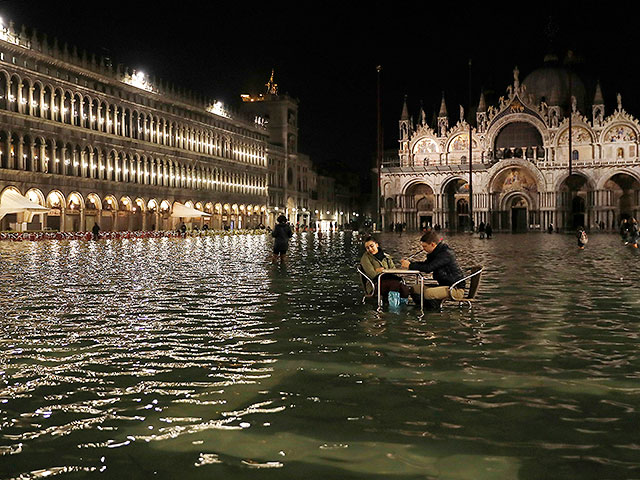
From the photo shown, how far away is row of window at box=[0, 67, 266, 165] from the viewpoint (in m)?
53.8

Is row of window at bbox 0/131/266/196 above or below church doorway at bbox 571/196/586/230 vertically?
above

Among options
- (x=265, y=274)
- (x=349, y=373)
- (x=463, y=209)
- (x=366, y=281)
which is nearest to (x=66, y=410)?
(x=349, y=373)

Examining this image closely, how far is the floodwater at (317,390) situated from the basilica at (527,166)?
69.8 metres

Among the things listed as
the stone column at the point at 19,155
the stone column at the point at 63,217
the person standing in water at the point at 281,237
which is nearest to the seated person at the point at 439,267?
the person standing in water at the point at 281,237

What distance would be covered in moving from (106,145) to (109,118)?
2944 mm

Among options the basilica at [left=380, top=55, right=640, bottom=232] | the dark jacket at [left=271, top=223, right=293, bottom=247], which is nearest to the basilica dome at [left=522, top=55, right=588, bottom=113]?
the basilica at [left=380, top=55, right=640, bottom=232]

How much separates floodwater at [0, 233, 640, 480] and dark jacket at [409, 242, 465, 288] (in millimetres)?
526

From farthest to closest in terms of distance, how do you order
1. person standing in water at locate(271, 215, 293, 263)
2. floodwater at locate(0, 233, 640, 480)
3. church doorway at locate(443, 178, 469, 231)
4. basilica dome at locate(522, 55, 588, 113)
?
church doorway at locate(443, 178, 469, 231) → basilica dome at locate(522, 55, 588, 113) → person standing in water at locate(271, 215, 293, 263) → floodwater at locate(0, 233, 640, 480)

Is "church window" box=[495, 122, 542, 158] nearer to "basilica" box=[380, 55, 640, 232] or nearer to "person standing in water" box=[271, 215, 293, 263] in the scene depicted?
"basilica" box=[380, 55, 640, 232]

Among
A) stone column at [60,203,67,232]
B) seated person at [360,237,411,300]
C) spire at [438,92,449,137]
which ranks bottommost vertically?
seated person at [360,237,411,300]

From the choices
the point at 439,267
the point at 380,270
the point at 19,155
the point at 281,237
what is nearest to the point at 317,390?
the point at 439,267

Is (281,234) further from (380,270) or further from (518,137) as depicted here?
(518,137)

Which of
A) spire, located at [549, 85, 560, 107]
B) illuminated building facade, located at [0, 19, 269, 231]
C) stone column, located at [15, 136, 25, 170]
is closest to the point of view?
stone column, located at [15, 136, 25, 170]

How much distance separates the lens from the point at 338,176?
440 ft
